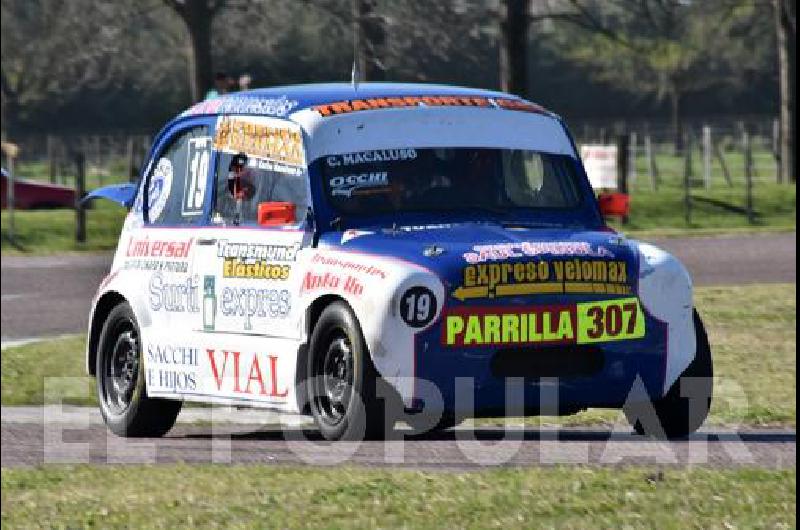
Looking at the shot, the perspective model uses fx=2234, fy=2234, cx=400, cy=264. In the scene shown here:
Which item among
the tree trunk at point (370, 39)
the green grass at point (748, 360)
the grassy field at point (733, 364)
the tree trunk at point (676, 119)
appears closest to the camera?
the green grass at point (748, 360)

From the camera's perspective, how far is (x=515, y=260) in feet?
24.2

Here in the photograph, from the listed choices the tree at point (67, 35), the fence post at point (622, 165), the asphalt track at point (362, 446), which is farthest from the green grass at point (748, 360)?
the tree at point (67, 35)

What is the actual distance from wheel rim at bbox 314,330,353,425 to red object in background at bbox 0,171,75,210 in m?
32.8

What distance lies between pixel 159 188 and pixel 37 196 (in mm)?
32074

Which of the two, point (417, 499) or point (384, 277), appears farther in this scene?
point (417, 499)

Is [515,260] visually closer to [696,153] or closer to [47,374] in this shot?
[47,374]

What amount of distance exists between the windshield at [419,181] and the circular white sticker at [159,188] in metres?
1.18

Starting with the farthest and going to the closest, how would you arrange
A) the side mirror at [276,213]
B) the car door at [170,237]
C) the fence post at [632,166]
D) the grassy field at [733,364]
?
the fence post at [632,166] < the grassy field at [733,364] < the car door at [170,237] < the side mirror at [276,213]

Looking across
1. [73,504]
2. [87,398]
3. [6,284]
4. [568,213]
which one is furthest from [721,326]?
[6,284]

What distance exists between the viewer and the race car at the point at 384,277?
740cm

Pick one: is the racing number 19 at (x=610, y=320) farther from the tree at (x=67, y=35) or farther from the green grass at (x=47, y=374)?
the tree at (x=67, y=35)

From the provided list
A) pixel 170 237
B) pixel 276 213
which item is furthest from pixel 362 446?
pixel 276 213

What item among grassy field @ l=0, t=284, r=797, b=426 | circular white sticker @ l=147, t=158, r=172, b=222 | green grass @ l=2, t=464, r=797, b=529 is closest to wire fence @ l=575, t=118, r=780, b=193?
grassy field @ l=0, t=284, r=797, b=426

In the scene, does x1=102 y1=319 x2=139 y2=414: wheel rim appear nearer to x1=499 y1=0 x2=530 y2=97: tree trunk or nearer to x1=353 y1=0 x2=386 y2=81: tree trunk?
x1=353 y1=0 x2=386 y2=81: tree trunk
